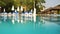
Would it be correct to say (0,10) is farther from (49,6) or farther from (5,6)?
(49,6)

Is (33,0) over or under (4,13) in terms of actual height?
over

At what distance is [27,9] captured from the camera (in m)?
11.0

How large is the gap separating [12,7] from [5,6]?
49 centimetres

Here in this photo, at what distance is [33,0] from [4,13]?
2.08m

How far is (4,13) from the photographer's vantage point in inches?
429

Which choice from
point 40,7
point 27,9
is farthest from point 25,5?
point 40,7

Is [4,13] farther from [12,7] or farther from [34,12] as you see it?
[34,12]

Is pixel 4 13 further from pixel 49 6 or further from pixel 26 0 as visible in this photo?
pixel 49 6

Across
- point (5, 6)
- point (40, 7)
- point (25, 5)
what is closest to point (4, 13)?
point (5, 6)

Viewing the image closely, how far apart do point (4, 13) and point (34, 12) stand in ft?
6.32

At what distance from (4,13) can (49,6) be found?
304 cm

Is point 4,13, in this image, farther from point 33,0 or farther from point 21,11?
point 33,0

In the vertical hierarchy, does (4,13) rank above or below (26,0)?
below

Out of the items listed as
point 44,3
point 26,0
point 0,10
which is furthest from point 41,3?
point 0,10
